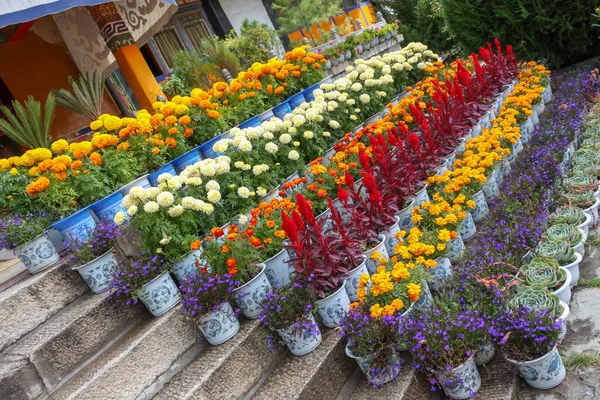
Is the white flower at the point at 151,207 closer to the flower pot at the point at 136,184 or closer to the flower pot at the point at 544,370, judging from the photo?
the flower pot at the point at 136,184

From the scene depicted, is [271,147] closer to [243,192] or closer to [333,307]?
[243,192]

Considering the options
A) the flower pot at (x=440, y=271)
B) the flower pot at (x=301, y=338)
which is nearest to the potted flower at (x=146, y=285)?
the flower pot at (x=301, y=338)

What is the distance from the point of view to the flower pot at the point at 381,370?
8.49 ft

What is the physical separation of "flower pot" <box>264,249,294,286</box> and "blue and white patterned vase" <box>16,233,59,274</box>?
1.58 m

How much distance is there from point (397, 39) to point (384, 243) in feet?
22.7

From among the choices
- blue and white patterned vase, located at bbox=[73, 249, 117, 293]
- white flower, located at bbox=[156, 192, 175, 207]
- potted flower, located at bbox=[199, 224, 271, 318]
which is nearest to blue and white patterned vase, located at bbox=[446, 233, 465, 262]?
potted flower, located at bbox=[199, 224, 271, 318]

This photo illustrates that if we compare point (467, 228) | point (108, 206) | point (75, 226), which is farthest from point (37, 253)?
point (467, 228)

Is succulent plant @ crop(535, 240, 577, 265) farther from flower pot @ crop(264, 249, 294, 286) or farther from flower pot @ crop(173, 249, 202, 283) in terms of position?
flower pot @ crop(173, 249, 202, 283)

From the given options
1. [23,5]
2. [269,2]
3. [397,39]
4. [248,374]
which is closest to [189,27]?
[269,2]

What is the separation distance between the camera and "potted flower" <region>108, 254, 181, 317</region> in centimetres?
311

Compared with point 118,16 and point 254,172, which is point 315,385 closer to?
point 254,172

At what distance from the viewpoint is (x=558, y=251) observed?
2.99m

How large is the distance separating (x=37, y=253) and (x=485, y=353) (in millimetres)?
3015

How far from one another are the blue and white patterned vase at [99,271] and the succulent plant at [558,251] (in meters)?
2.82
